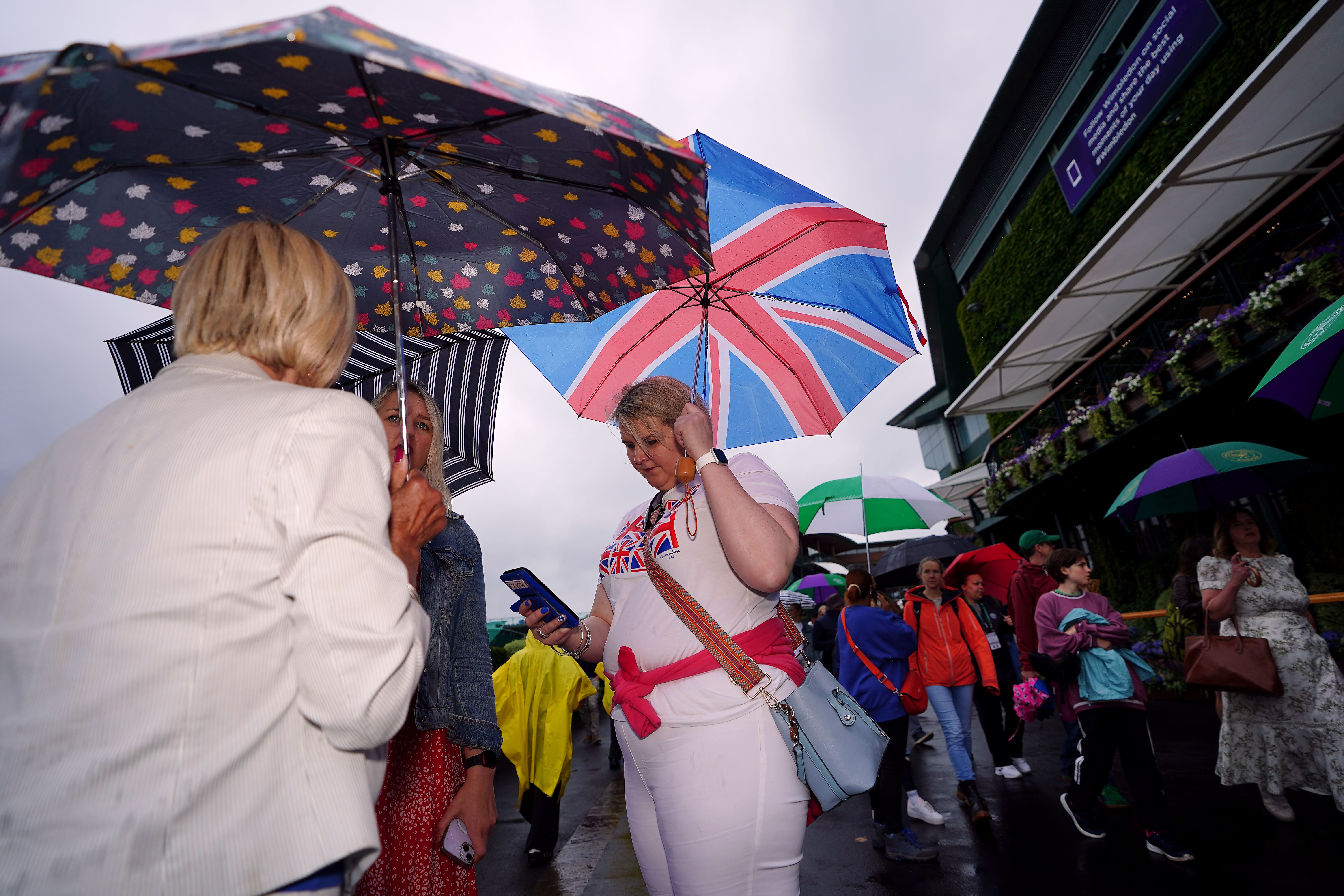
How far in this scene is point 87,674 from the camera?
886 mm

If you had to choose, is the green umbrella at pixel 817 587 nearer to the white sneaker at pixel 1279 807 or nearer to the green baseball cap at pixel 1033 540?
the green baseball cap at pixel 1033 540

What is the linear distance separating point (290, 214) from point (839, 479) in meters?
8.56

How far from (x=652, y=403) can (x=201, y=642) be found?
1.57 metres

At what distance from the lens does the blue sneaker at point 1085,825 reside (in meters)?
4.75

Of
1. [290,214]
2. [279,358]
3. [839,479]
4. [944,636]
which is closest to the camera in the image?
[279,358]

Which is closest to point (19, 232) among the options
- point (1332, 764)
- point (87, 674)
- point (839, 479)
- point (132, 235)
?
point (132, 235)

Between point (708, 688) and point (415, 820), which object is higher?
point (708, 688)

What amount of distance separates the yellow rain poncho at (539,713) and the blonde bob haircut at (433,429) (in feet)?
11.2

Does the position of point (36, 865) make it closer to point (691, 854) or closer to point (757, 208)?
point (691, 854)

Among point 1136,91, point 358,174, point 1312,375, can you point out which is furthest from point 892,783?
point 1136,91

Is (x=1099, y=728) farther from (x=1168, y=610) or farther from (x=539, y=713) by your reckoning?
(x=1168, y=610)

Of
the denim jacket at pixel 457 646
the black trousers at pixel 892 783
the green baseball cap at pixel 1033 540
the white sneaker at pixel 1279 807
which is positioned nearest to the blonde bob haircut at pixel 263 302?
the denim jacket at pixel 457 646

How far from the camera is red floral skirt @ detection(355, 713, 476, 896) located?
5.71ft

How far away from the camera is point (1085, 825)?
4.78 m
